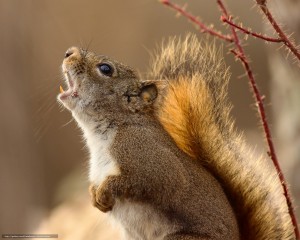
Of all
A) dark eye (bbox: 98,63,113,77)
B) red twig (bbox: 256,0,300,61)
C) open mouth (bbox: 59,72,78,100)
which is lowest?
red twig (bbox: 256,0,300,61)

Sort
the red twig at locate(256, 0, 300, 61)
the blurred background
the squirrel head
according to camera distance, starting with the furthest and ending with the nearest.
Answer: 1. the blurred background
2. the squirrel head
3. the red twig at locate(256, 0, 300, 61)

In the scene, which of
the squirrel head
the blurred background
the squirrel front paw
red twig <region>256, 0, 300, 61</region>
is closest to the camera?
red twig <region>256, 0, 300, 61</region>

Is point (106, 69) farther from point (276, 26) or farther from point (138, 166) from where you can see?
point (276, 26)

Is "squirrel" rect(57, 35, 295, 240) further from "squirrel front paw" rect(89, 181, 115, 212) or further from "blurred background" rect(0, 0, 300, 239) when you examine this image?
"blurred background" rect(0, 0, 300, 239)

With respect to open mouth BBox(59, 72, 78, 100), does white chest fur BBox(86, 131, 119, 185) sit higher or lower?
lower

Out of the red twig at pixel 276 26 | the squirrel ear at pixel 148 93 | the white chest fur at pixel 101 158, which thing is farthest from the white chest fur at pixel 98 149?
the red twig at pixel 276 26

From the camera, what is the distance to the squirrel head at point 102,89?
8.52 feet

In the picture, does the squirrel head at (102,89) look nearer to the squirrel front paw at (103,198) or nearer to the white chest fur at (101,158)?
the white chest fur at (101,158)

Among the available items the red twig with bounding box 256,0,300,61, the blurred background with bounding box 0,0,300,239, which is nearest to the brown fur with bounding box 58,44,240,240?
the blurred background with bounding box 0,0,300,239

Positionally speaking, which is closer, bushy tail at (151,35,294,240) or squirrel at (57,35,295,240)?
squirrel at (57,35,295,240)

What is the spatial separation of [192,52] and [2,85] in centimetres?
236

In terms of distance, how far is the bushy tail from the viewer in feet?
8.61

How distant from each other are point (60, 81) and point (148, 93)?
36 cm

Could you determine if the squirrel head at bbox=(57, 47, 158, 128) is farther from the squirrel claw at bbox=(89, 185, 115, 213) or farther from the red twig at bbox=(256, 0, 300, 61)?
the red twig at bbox=(256, 0, 300, 61)
